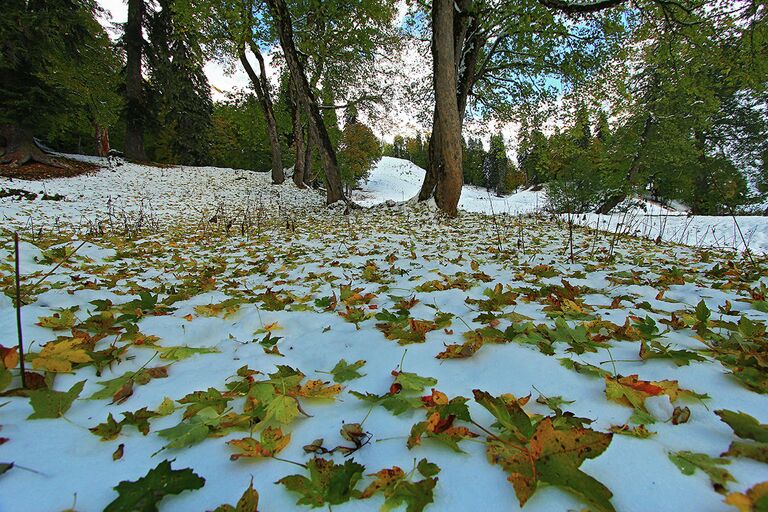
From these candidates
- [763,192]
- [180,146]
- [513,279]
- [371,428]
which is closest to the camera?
[371,428]

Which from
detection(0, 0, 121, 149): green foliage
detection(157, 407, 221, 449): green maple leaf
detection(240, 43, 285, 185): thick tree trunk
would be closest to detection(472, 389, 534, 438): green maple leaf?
detection(157, 407, 221, 449): green maple leaf

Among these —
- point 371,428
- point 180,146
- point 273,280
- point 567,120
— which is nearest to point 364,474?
point 371,428

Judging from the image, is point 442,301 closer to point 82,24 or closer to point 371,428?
point 371,428

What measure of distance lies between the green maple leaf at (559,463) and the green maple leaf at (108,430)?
1.07 m

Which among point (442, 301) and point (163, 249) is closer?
point (442, 301)

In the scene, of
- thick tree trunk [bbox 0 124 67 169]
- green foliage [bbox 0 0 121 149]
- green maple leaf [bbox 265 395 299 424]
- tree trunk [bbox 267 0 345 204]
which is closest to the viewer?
green maple leaf [bbox 265 395 299 424]

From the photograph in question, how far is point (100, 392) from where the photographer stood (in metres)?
1.15

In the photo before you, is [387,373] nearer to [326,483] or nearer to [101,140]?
[326,483]

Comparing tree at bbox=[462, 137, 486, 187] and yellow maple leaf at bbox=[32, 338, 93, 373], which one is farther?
tree at bbox=[462, 137, 486, 187]

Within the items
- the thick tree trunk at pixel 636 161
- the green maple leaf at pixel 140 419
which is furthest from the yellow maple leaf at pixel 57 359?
the thick tree trunk at pixel 636 161

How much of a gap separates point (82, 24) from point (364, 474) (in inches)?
636

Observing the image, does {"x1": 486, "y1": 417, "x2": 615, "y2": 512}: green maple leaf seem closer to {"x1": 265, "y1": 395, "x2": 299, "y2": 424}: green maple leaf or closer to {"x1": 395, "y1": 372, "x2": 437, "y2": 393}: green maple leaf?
{"x1": 395, "y1": 372, "x2": 437, "y2": 393}: green maple leaf

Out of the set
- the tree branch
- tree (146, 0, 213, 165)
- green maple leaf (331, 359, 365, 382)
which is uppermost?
tree (146, 0, 213, 165)

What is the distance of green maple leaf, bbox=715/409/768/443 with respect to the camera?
79 cm
